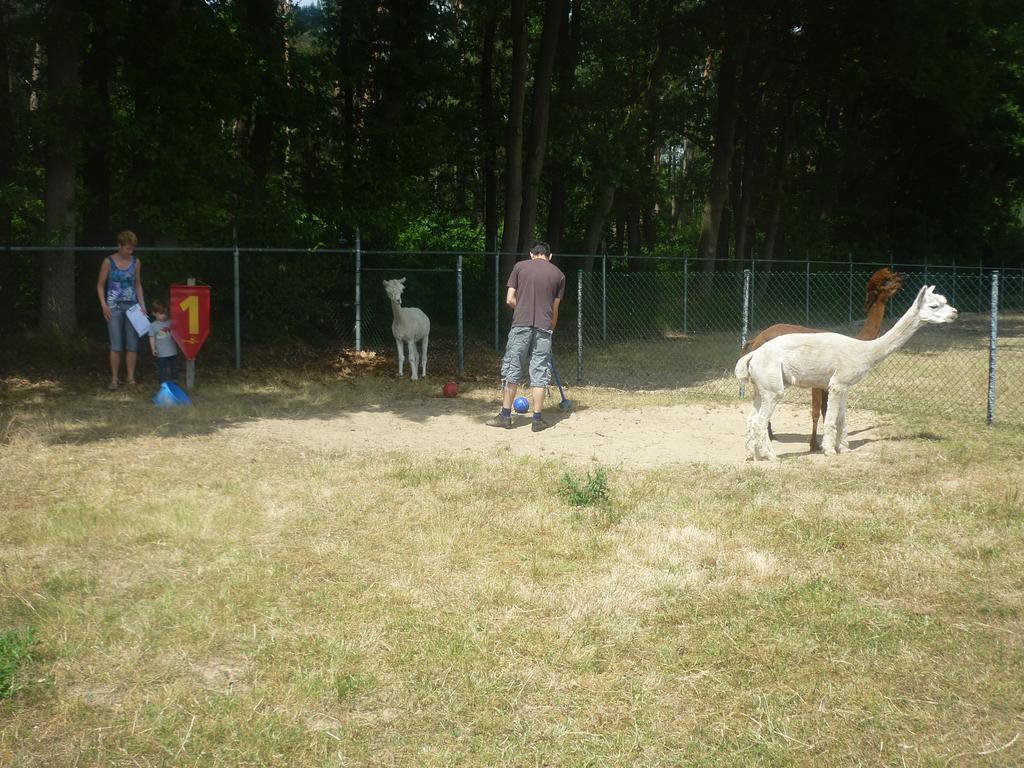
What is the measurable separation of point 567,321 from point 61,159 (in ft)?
37.1

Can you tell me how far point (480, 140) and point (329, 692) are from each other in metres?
19.9

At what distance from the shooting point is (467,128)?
22500mm

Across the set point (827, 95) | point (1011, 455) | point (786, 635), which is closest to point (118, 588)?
point (786, 635)

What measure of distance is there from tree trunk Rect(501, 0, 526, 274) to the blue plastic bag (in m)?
8.35

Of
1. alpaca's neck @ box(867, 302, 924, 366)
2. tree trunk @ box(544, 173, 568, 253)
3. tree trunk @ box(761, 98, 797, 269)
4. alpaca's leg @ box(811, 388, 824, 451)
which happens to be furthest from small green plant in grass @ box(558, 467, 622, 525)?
tree trunk @ box(761, 98, 797, 269)

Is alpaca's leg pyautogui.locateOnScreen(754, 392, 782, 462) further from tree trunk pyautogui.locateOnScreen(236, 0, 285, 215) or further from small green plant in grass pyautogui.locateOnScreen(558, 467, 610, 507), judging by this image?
tree trunk pyautogui.locateOnScreen(236, 0, 285, 215)

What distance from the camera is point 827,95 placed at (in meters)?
30.4

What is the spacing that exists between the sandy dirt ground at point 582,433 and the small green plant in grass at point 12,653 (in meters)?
4.56

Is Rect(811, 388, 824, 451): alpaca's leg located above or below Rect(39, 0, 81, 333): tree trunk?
below

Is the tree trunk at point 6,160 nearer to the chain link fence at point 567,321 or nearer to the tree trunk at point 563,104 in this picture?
the chain link fence at point 567,321

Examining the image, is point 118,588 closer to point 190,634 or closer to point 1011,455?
point 190,634

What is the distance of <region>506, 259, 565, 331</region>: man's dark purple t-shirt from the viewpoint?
405 inches

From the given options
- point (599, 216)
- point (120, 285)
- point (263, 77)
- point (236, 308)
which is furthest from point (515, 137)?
point (120, 285)

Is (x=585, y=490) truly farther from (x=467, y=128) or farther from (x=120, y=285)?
(x=467, y=128)
